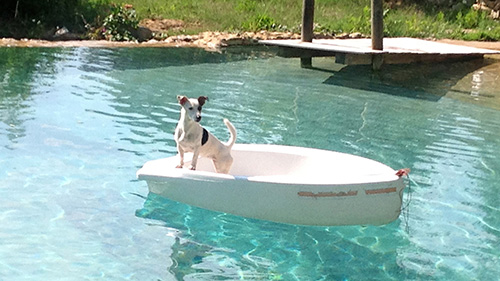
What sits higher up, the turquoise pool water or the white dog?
the white dog

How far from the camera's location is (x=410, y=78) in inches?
664

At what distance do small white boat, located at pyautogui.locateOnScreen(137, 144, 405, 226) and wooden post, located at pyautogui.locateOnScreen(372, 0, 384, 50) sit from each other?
26.5 ft

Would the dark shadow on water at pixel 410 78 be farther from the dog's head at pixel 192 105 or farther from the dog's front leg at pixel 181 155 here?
the dog's head at pixel 192 105

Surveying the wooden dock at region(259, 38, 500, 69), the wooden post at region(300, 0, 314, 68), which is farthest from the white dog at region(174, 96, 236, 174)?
the wooden post at region(300, 0, 314, 68)

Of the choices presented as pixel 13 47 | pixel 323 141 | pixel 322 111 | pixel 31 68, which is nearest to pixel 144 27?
pixel 13 47

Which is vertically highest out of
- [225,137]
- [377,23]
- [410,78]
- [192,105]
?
[377,23]

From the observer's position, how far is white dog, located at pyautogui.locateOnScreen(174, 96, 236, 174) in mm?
7273

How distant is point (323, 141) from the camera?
11281 mm

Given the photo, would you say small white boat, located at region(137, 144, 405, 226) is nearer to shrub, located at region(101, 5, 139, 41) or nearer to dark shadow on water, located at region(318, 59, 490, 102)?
dark shadow on water, located at region(318, 59, 490, 102)

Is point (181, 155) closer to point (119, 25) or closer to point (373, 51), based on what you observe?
point (373, 51)

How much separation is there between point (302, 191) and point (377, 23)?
30.2 ft

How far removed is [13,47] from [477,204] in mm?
12853

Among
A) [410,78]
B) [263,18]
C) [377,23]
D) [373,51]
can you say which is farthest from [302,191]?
[263,18]

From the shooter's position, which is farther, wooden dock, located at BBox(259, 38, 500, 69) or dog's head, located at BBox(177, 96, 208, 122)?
wooden dock, located at BBox(259, 38, 500, 69)
